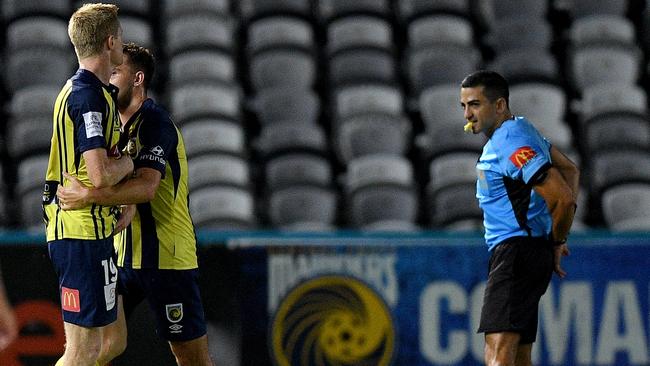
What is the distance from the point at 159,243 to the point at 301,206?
13.0 ft

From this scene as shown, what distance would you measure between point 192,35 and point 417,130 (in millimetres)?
2154

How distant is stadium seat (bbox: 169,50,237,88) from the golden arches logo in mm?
3920

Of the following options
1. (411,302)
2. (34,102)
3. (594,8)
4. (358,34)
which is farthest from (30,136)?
(594,8)

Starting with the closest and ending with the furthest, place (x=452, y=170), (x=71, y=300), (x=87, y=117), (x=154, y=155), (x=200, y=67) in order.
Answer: (x=87, y=117) < (x=71, y=300) < (x=154, y=155) < (x=452, y=170) < (x=200, y=67)

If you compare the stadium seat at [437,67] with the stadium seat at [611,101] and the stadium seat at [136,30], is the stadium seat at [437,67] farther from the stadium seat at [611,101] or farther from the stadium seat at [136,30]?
the stadium seat at [136,30]

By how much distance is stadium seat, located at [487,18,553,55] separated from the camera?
11.5 meters

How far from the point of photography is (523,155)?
5.51m

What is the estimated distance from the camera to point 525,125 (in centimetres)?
563

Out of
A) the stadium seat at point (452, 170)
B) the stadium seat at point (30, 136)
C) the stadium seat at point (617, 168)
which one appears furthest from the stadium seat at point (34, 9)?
the stadium seat at point (617, 168)

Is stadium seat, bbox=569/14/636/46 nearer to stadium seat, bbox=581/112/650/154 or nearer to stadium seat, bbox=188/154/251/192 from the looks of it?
stadium seat, bbox=581/112/650/154

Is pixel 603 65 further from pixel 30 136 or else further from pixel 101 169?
pixel 101 169

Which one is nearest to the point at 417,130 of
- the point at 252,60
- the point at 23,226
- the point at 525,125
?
the point at 252,60

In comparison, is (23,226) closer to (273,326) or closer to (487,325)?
(273,326)

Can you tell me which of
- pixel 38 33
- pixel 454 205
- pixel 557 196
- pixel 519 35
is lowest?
pixel 454 205
